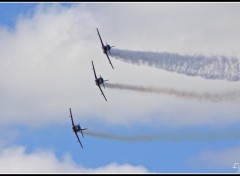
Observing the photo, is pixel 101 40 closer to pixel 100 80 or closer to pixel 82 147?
pixel 100 80

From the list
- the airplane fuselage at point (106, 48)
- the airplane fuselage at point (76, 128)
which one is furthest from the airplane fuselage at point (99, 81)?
the airplane fuselage at point (76, 128)

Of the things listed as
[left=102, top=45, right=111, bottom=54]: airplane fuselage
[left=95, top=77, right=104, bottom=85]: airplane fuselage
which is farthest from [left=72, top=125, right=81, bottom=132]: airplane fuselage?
[left=102, top=45, right=111, bottom=54]: airplane fuselage

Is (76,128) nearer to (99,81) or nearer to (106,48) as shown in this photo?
(99,81)

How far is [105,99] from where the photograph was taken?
15688 cm

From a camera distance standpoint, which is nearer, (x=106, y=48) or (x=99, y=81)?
(x=106, y=48)

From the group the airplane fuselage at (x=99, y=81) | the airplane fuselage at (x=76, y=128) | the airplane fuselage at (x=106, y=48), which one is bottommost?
the airplane fuselage at (x=76, y=128)

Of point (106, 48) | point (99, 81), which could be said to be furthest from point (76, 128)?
point (106, 48)

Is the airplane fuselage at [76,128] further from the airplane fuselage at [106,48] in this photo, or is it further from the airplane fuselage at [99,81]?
the airplane fuselage at [106,48]

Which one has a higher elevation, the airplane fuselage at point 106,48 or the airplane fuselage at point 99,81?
the airplane fuselage at point 106,48

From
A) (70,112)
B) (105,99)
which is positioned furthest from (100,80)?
(70,112)

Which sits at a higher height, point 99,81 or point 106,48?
point 106,48

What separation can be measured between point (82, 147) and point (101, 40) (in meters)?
23.6

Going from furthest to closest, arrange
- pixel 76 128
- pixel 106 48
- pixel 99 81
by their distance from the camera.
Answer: pixel 76 128
pixel 99 81
pixel 106 48

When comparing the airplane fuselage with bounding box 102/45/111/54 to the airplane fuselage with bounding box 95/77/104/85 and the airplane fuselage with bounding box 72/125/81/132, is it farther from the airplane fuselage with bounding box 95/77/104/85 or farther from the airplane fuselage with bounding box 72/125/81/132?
the airplane fuselage with bounding box 72/125/81/132
